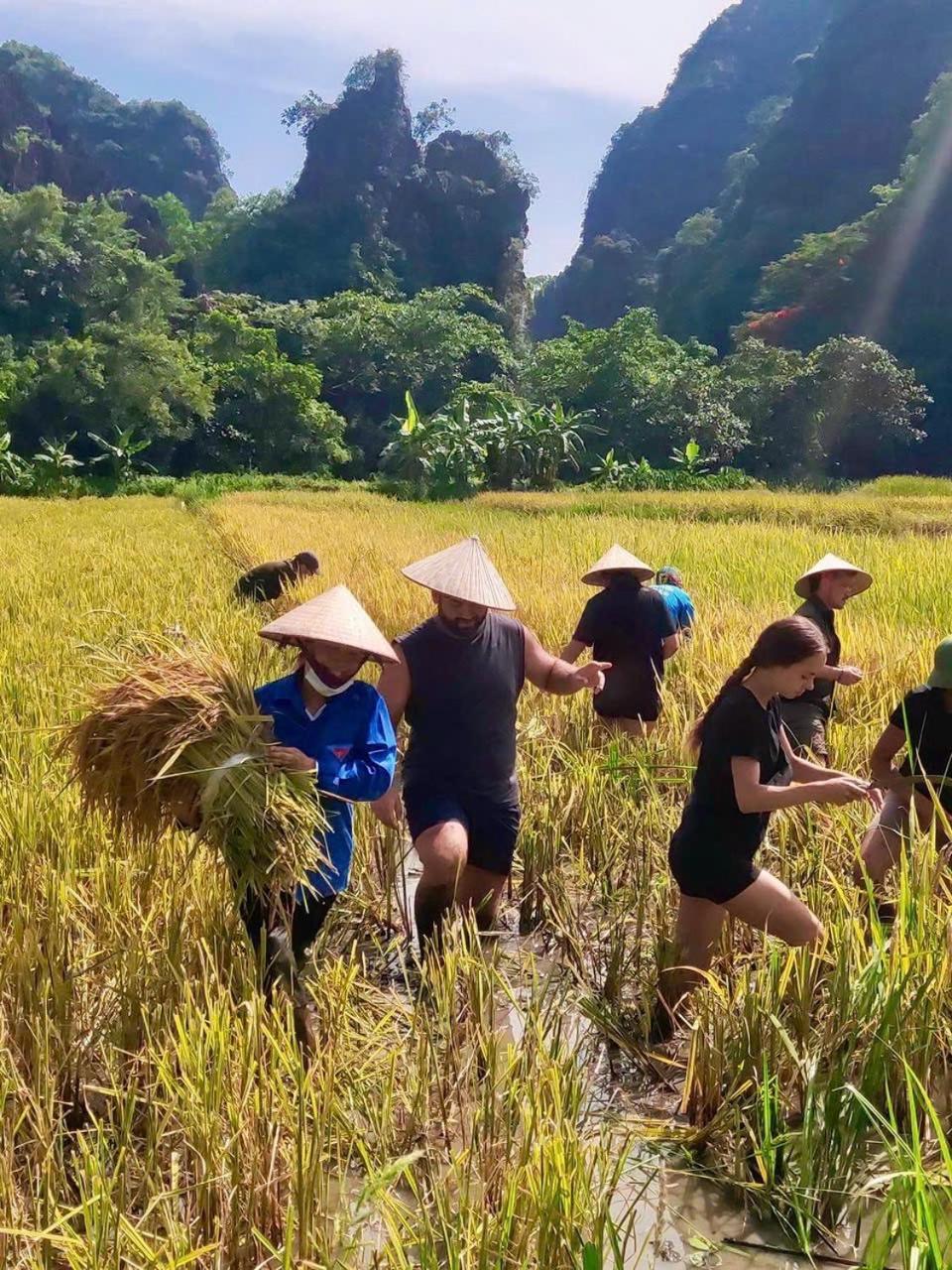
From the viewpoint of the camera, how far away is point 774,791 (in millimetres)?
2188

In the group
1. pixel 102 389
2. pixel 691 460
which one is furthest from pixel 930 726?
pixel 102 389

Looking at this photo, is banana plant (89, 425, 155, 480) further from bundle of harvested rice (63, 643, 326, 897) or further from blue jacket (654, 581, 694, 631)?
bundle of harvested rice (63, 643, 326, 897)

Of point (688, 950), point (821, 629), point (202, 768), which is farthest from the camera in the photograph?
point (821, 629)

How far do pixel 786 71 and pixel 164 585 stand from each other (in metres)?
67.0

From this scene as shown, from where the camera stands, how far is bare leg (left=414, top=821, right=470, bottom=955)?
2.44 metres

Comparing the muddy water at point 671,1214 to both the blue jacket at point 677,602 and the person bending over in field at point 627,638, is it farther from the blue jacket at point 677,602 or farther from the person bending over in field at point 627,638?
the blue jacket at point 677,602

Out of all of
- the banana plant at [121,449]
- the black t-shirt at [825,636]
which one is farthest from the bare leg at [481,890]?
the banana plant at [121,449]

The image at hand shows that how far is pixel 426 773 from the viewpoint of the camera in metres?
2.64

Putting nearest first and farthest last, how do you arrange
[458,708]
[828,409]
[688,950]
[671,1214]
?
[671,1214] → [688,950] → [458,708] → [828,409]

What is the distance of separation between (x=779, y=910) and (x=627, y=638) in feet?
5.66

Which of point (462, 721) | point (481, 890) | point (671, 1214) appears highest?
point (462, 721)

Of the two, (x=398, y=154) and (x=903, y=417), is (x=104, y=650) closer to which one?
(x=903, y=417)

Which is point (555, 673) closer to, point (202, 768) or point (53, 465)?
point (202, 768)

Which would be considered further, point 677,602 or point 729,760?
point 677,602
